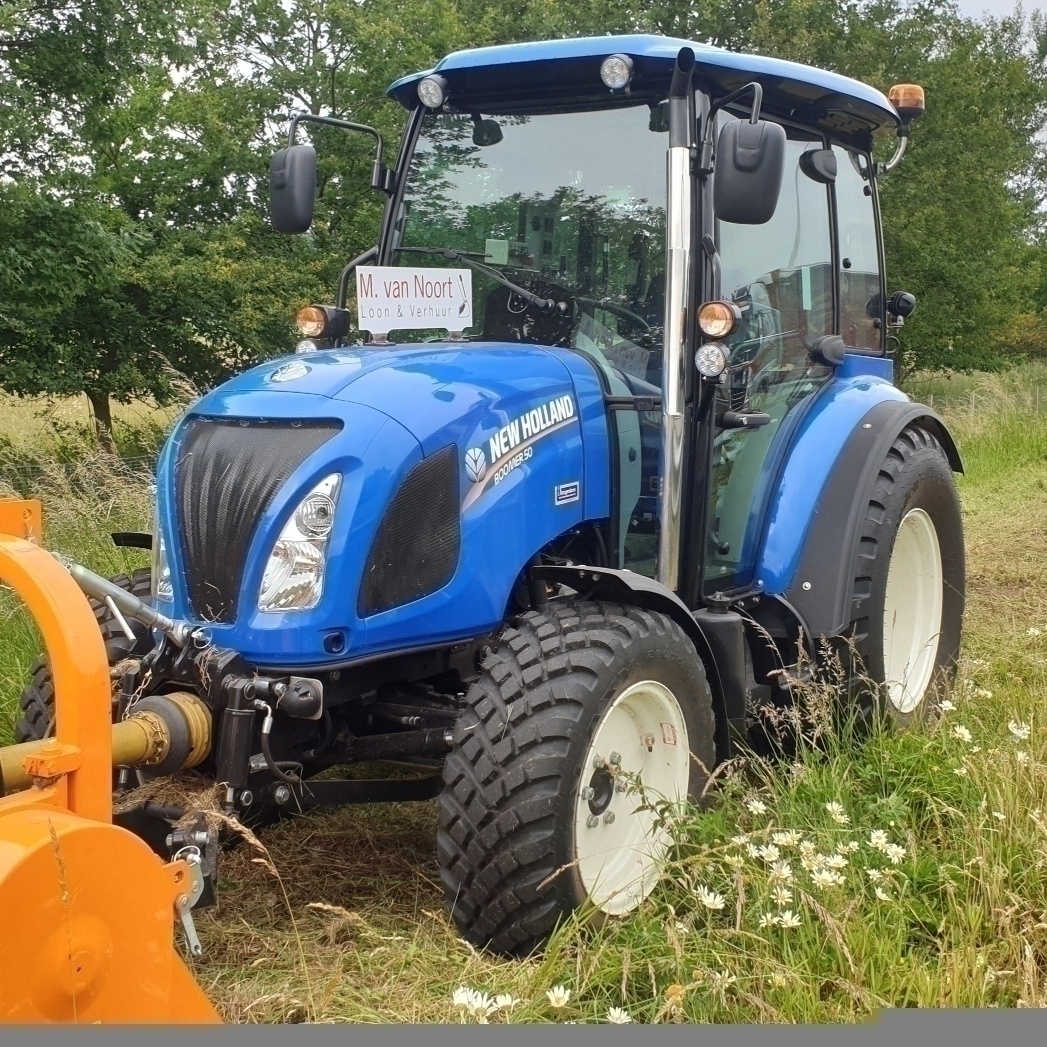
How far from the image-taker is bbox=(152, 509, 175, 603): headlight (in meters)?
2.87

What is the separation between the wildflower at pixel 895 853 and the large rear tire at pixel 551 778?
1.78 feet

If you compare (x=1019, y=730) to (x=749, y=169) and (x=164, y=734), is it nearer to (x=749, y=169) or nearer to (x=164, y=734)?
(x=749, y=169)

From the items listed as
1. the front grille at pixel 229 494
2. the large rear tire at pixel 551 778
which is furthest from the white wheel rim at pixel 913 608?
the front grille at pixel 229 494

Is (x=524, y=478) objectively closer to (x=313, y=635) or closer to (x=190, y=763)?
(x=313, y=635)

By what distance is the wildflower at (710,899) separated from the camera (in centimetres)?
257

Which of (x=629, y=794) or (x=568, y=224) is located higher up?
(x=568, y=224)

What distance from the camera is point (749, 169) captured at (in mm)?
2893

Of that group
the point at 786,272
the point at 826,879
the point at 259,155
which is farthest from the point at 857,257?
the point at 259,155

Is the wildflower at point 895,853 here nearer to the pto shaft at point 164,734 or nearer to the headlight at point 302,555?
the headlight at point 302,555

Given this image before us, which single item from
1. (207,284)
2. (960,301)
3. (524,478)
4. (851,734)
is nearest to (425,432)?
(524,478)

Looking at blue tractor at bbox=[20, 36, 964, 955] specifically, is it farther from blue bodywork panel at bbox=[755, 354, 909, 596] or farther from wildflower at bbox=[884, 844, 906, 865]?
wildflower at bbox=[884, 844, 906, 865]

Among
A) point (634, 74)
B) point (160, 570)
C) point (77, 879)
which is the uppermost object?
point (634, 74)

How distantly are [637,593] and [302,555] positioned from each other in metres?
0.88

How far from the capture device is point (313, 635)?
2602 millimetres
